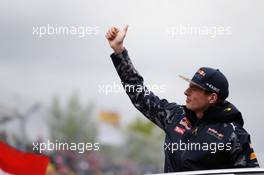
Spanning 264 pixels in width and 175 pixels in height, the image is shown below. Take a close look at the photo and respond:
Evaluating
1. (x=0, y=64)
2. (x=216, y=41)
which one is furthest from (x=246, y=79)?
(x=0, y=64)

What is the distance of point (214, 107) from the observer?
15.3 ft

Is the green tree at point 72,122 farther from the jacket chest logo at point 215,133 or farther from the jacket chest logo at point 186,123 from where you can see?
the jacket chest logo at point 215,133

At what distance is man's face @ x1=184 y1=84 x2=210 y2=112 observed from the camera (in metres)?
4.62

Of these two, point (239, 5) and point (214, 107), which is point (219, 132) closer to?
point (214, 107)

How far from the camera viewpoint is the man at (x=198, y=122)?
4516 millimetres

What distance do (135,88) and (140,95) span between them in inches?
2.0
